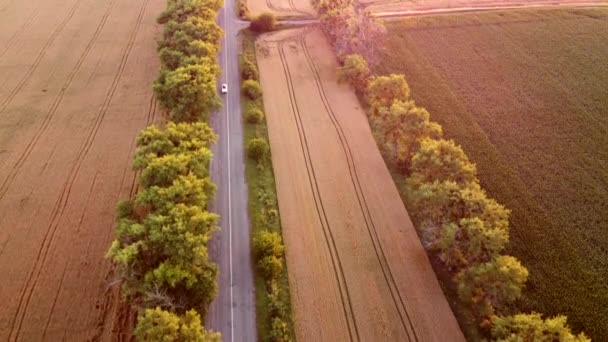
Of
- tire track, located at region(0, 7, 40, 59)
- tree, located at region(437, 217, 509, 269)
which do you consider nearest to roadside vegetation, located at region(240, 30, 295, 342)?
tree, located at region(437, 217, 509, 269)

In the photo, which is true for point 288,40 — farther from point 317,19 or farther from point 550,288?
point 550,288

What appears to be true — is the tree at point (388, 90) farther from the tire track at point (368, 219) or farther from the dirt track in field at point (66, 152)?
the dirt track in field at point (66, 152)

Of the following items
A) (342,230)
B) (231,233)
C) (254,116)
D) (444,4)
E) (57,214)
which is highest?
(444,4)

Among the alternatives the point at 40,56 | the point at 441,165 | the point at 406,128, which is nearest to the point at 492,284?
the point at 441,165

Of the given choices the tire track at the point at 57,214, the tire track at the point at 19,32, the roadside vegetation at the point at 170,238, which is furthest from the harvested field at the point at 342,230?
the tire track at the point at 19,32

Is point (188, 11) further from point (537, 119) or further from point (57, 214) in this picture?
point (537, 119)

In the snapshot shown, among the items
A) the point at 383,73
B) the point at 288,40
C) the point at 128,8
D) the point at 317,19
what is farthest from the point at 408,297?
the point at 128,8

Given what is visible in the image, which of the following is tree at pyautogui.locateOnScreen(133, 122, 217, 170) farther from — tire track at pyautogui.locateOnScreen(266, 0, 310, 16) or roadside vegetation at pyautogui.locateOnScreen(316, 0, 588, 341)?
tire track at pyautogui.locateOnScreen(266, 0, 310, 16)
